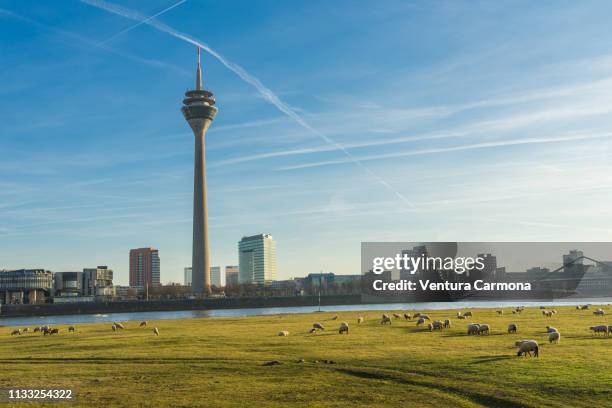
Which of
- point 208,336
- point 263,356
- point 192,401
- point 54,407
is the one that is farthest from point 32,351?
point 192,401

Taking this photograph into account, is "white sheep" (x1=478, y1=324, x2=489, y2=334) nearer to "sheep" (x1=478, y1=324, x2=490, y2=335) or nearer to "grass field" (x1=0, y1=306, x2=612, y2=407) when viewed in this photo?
"sheep" (x1=478, y1=324, x2=490, y2=335)

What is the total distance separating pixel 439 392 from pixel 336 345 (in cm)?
1840

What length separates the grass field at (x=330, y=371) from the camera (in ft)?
95.5

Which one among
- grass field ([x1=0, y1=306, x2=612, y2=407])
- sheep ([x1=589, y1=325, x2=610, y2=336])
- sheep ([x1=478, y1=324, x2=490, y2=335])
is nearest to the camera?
grass field ([x1=0, y1=306, x2=612, y2=407])

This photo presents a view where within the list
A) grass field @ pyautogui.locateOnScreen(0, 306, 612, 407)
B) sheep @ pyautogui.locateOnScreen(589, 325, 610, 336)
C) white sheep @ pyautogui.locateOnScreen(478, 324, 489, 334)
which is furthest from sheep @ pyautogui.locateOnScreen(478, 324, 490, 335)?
sheep @ pyautogui.locateOnScreen(589, 325, 610, 336)

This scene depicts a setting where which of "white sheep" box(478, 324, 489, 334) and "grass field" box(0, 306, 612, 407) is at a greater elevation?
"white sheep" box(478, 324, 489, 334)

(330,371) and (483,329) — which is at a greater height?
(483,329)

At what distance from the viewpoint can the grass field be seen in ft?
95.5

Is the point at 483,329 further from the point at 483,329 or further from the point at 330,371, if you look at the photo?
the point at 330,371

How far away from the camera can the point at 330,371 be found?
36219 mm

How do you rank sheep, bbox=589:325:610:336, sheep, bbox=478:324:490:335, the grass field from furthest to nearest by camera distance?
sheep, bbox=478:324:490:335
sheep, bbox=589:325:610:336
the grass field

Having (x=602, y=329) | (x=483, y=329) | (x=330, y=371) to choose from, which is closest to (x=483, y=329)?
(x=483, y=329)

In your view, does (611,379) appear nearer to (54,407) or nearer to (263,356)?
(263,356)

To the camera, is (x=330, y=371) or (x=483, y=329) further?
(x=483, y=329)
